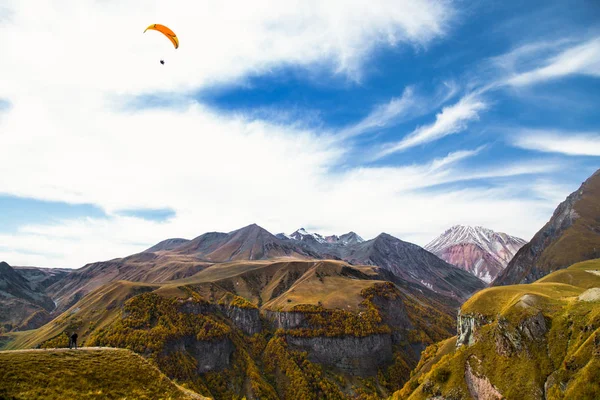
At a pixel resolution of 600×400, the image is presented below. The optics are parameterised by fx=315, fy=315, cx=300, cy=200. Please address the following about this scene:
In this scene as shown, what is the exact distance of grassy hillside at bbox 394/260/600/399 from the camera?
7362 centimetres

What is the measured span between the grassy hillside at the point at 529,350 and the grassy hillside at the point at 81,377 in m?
83.4

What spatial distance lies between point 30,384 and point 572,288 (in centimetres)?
16488

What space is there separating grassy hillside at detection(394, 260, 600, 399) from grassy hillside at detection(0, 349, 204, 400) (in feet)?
274

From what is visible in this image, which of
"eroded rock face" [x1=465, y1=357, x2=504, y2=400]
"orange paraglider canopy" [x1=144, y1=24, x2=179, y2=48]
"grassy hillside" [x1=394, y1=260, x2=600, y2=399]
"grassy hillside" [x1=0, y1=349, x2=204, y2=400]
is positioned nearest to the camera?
"grassy hillside" [x1=0, y1=349, x2=204, y2=400]

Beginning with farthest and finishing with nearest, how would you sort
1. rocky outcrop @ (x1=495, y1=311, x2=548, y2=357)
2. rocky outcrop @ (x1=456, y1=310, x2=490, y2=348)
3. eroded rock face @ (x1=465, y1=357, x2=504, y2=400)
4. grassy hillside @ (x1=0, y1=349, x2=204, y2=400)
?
rocky outcrop @ (x1=456, y1=310, x2=490, y2=348), rocky outcrop @ (x1=495, y1=311, x2=548, y2=357), eroded rock face @ (x1=465, y1=357, x2=504, y2=400), grassy hillside @ (x1=0, y1=349, x2=204, y2=400)

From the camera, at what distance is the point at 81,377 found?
42.4 metres

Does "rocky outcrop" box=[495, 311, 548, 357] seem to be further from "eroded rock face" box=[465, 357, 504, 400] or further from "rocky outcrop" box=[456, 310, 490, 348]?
"rocky outcrop" box=[456, 310, 490, 348]

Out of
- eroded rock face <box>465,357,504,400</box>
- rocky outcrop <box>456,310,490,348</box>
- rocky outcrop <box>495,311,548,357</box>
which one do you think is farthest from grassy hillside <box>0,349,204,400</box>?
rocky outcrop <box>456,310,490,348</box>

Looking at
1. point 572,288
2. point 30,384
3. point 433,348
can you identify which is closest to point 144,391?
point 30,384

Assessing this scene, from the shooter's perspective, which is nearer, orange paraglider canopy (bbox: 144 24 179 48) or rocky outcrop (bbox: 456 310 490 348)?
orange paraglider canopy (bbox: 144 24 179 48)

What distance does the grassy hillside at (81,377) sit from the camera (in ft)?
124

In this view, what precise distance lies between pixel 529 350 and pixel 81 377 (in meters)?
107

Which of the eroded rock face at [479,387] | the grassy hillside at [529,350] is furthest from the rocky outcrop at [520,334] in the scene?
the eroded rock face at [479,387]

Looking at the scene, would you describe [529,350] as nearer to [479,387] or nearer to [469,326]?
[479,387]
